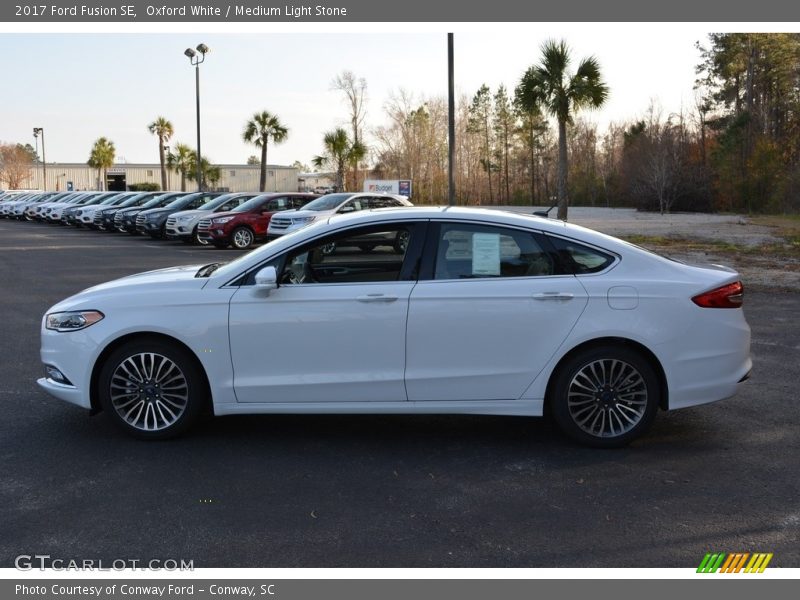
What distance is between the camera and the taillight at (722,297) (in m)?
5.59

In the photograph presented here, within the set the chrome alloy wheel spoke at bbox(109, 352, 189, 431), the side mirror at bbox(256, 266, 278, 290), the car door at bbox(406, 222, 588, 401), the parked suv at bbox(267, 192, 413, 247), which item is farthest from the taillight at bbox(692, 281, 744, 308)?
the parked suv at bbox(267, 192, 413, 247)

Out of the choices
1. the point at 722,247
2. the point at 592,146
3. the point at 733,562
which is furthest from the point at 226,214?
the point at 592,146

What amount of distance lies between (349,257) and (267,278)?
59 cm

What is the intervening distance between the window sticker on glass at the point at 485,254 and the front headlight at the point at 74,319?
99.9 inches

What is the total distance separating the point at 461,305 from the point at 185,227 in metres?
21.6

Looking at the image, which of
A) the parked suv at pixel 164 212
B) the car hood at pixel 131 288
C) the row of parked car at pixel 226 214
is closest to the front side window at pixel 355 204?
the row of parked car at pixel 226 214

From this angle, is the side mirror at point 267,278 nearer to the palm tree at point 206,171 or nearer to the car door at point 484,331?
the car door at point 484,331

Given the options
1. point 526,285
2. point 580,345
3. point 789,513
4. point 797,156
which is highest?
point 797,156

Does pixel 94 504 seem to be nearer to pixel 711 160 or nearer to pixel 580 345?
pixel 580 345

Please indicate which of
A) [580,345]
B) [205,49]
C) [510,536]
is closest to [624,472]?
[580,345]

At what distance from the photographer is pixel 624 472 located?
5180 millimetres

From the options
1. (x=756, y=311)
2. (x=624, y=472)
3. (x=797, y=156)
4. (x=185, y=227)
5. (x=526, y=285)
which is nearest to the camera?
(x=624, y=472)

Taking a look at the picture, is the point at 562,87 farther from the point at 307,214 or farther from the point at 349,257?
the point at 349,257

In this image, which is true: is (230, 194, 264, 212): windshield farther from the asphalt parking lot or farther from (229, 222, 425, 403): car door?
(229, 222, 425, 403): car door
